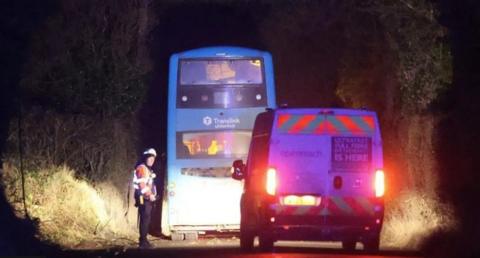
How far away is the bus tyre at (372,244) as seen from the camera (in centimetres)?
1672

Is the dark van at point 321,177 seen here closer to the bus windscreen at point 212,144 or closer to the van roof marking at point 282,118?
the van roof marking at point 282,118

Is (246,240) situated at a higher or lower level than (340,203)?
lower

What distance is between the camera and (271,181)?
1631cm

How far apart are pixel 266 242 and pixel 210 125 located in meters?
8.81

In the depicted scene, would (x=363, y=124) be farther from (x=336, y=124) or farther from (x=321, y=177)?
(x=321, y=177)

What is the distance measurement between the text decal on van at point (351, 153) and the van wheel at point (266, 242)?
1.53 m

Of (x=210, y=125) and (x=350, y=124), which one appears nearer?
(x=350, y=124)

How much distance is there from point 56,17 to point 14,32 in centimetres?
166

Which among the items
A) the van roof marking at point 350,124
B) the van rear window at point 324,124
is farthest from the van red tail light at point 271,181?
the van roof marking at point 350,124

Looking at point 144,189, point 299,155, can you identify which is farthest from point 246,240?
point 144,189

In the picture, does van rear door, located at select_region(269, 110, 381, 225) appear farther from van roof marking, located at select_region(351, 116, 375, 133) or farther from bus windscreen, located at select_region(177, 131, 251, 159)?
bus windscreen, located at select_region(177, 131, 251, 159)

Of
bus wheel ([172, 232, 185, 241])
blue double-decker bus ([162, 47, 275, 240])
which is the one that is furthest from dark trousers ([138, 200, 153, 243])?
bus wheel ([172, 232, 185, 241])

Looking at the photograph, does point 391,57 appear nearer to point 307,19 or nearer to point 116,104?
point 116,104

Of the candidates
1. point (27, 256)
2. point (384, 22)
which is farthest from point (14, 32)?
point (27, 256)
